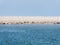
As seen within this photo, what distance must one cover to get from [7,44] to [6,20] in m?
15.8

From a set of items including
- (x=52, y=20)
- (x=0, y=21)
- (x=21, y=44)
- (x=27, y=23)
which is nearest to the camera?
(x=21, y=44)

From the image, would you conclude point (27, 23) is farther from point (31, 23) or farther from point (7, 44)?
point (7, 44)

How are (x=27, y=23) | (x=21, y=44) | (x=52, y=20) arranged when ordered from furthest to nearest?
(x=52, y=20) < (x=27, y=23) < (x=21, y=44)

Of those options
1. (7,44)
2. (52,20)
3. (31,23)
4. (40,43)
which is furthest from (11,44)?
(52,20)

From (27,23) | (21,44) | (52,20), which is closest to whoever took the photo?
(21,44)

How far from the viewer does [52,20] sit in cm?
2922

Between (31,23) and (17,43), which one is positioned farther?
(31,23)

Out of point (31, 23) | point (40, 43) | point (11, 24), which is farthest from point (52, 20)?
point (40, 43)

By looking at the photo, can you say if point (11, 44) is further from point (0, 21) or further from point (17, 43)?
point (0, 21)

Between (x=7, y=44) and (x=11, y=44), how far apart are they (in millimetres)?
181

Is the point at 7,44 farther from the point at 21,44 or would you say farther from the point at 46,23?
the point at 46,23

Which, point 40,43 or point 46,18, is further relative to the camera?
point 46,18

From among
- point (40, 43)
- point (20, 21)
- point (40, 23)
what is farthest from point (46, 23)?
point (40, 43)

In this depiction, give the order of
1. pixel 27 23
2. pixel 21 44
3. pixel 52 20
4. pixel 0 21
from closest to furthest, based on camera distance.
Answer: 1. pixel 21 44
2. pixel 0 21
3. pixel 27 23
4. pixel 52 20
